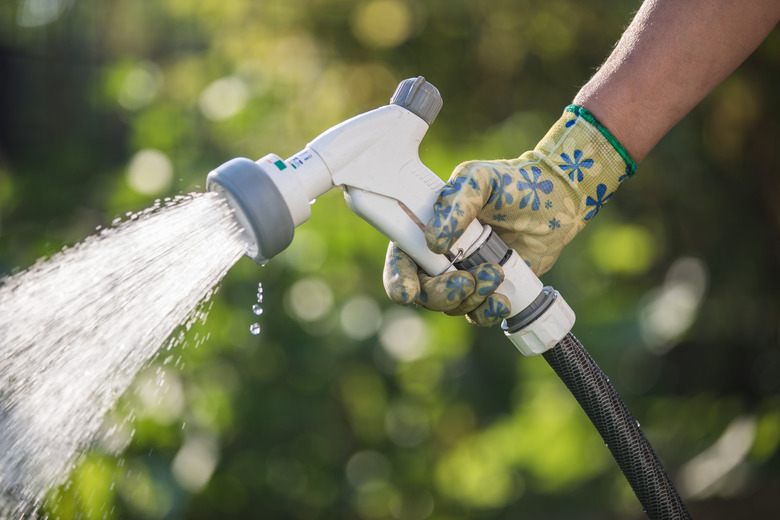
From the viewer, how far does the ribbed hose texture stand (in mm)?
1427

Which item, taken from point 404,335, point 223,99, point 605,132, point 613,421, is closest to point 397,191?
point 605,132

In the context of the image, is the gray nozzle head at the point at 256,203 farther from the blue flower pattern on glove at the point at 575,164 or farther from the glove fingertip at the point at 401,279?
the blue flower pattern on glove at the point at 575,164

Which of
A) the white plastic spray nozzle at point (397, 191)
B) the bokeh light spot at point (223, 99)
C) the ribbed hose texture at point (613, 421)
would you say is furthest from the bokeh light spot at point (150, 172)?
the ribbed hose texture at point (613, 421)

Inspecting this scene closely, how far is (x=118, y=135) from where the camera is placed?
3.65 metres

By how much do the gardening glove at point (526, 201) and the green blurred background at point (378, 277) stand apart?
4.59 ft

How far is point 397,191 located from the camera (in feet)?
4.48

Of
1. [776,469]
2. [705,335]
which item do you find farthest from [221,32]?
[776,469]

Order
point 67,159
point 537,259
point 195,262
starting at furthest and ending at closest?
point 67,159 → point 537,259 → point 195,262

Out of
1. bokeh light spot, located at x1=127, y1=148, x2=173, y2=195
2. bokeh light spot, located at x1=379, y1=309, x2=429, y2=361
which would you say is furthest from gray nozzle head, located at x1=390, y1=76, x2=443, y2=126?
bokeh light spot, located at x1=127, y1=148, x2=173, y2=195

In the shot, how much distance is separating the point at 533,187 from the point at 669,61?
0.38 metres

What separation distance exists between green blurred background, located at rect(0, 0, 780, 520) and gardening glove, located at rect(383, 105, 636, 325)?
1398 millimetres

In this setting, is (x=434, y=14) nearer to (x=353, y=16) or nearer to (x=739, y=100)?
(x=353, y=16)

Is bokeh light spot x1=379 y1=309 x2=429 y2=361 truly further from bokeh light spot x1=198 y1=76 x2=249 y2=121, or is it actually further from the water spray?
the water spray

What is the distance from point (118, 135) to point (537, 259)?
2.76 metres
